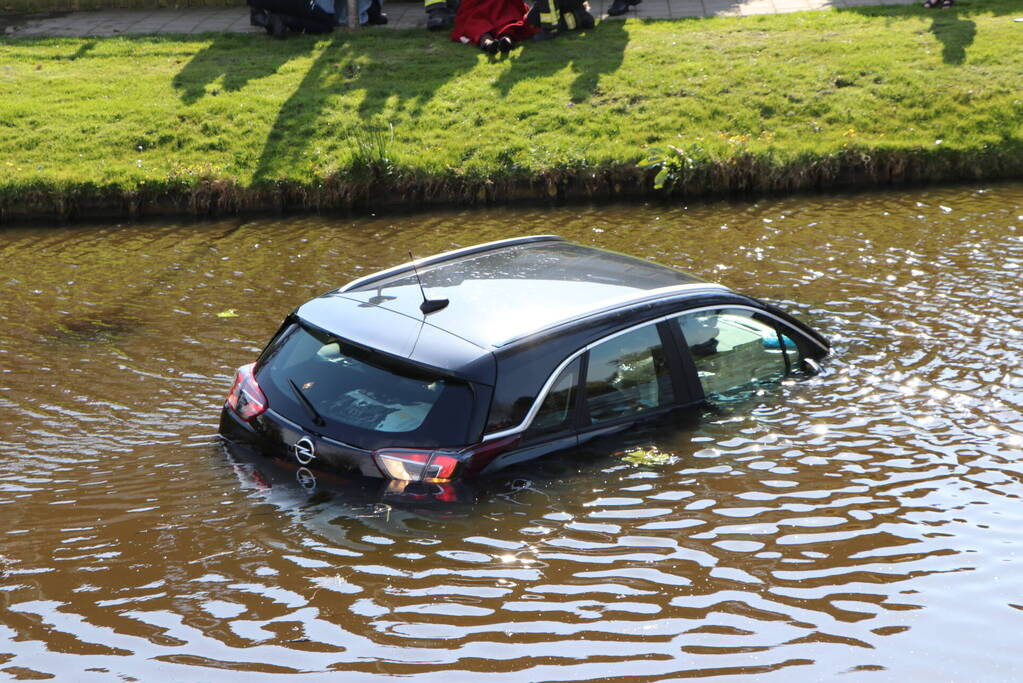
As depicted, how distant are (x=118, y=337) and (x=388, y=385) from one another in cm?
461

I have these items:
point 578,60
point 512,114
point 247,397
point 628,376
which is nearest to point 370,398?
point 247,397

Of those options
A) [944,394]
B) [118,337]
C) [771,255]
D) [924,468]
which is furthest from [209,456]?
[771,255]

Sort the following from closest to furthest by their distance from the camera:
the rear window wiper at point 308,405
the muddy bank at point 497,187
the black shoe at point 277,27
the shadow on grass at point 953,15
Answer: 1. the rear window wiper at point 308,405
2. the muddy bank at point 497,187
3. the shadow on grass at point 953,15
4. the black shoe at point 277,27

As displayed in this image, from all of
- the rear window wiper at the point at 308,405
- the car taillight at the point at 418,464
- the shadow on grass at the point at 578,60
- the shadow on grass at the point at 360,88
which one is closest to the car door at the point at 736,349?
the car taillight at the point at 418,464

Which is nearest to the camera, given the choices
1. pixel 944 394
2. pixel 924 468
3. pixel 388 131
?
pixel 924 468

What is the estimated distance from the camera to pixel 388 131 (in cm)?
1555

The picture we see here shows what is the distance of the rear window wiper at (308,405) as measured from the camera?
629 centimetres

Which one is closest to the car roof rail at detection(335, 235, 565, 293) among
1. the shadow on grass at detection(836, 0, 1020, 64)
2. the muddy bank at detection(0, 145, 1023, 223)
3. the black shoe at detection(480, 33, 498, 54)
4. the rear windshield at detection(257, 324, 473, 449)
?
the rear windshield at detection(257, 324, 473, 449)

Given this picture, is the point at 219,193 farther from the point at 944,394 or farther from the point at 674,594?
the point at 674,594

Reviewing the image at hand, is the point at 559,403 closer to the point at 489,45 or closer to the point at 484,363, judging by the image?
the point at 484,363

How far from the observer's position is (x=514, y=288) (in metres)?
6.89

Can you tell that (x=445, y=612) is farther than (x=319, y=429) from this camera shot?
No

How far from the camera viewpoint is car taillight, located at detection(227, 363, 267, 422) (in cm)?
671

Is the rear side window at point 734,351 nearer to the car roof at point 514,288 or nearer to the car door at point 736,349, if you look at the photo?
the car door at point 736,349
